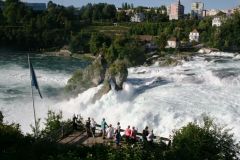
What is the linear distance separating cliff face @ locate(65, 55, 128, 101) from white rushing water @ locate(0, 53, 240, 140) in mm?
1454

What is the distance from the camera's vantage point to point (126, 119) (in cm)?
3206

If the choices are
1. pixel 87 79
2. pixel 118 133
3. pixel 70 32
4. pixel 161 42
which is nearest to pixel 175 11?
pixel 70 32

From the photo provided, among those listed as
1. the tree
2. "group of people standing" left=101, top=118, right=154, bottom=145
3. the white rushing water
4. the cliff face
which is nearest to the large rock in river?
the cliff face

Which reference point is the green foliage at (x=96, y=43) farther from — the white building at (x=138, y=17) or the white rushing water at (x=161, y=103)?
the white building at (x=138, y=17)

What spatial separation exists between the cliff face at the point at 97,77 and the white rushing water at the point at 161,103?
145 cm

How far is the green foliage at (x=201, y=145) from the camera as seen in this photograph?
15.1 m

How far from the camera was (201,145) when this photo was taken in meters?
15.8

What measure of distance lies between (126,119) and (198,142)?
16.3 metres

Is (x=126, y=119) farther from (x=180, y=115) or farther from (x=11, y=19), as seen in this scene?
(x=11, y=19)

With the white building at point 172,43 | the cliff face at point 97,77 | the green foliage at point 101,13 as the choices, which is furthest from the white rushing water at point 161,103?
the green foliage at point 101,13

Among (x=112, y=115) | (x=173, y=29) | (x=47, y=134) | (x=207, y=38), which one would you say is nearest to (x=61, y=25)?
(x=173, y=29)

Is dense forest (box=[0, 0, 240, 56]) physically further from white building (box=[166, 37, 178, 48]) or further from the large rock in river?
the large rock in river

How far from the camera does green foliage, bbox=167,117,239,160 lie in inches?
593

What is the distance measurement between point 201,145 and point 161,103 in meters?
19.1
